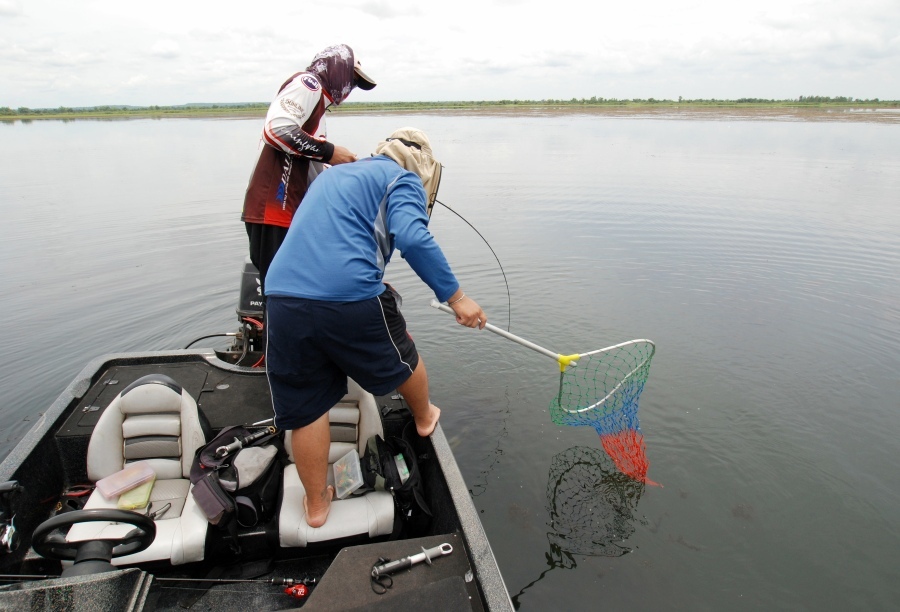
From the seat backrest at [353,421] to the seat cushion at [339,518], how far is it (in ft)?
1.15

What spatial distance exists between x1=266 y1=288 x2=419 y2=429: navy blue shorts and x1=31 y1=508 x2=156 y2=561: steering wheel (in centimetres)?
73

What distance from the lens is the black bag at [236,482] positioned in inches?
110

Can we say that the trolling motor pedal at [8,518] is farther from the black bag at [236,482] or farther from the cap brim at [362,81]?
the cap brim at [362,81]

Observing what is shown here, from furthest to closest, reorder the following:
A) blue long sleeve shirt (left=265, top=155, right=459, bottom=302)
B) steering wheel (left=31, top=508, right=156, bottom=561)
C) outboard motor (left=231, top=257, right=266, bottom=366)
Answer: outboard motor (left=231, top=257, right=266, bottom=366) < blue long sleeve shirt (left=265, top=155, right=459, bottom=302) < steering wheel (left=31, top=508, right=156, bottom=561)

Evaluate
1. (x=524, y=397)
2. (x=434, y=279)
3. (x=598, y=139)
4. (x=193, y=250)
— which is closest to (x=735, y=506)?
(x=524, y=397)

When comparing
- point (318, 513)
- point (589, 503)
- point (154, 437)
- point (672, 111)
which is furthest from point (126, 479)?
point (672, 111)

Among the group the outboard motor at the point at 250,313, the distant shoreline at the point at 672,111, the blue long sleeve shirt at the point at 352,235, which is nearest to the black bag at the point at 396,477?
the blue long sleeve shirt at the point at 352,235

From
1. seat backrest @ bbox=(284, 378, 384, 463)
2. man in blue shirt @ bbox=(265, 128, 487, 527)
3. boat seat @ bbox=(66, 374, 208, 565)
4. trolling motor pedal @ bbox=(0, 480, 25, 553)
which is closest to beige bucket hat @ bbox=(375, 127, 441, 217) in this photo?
man in blue shirt @ bbox=(265, 128, 487, 527)

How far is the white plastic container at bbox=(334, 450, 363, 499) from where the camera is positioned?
296 centimetres

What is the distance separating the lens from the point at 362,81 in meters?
3.50

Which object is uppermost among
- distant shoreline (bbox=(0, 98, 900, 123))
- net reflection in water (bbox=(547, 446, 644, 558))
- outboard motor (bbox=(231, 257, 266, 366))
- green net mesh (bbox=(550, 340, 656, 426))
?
distant shoreline (bbox=(0, 98, 900, 123))

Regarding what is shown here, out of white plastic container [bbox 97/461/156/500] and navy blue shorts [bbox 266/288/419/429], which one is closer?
navy blue shorts [bbox 266/288/419/429]

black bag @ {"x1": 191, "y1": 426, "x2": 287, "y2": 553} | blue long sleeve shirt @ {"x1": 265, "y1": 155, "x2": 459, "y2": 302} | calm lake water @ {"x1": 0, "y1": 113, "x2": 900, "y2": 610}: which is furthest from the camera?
calm lake water @ {"x1": 0, "y1": 113, "x2": 900, "y2": 610}

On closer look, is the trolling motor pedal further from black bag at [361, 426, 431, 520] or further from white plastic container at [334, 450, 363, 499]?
black bag at [361, 426, 431, 520]
